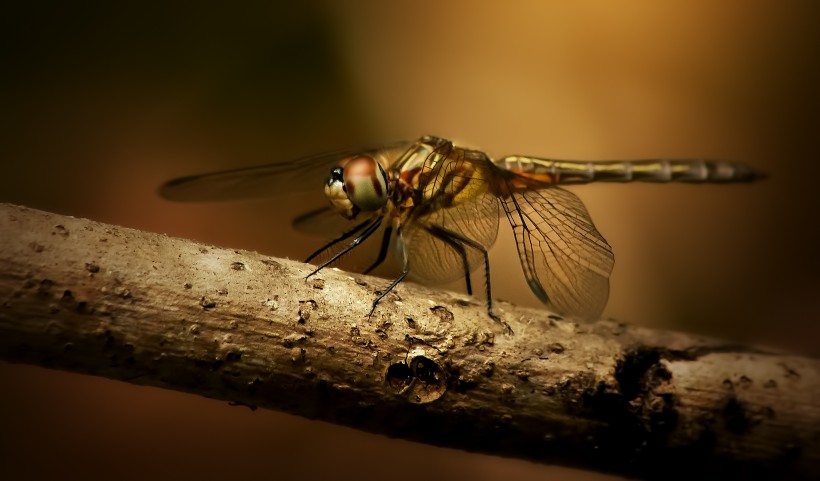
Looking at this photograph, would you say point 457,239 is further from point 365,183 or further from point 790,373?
Answer: point 790,373

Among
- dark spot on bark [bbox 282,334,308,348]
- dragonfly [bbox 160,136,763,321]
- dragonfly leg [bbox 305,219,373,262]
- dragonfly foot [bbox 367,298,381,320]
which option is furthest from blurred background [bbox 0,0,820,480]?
dark spot on bark [bbox 282,334,308,348]

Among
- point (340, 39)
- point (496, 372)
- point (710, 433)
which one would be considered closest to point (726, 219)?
point (340, 39)

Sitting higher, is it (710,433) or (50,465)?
(710,433)

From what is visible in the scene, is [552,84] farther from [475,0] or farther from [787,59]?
[787,59]

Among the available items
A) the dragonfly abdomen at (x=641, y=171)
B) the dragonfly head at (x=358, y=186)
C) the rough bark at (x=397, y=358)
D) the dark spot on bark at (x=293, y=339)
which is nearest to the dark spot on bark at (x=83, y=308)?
the rough bark at (x=397, y=358)

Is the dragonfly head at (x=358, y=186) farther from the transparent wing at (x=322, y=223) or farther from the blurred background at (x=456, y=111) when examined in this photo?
the blurred background at (x=456, y=111)

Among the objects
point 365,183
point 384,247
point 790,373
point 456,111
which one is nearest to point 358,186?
point 365,183

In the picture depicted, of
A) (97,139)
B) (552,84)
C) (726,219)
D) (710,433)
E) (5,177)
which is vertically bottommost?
(710,433)
